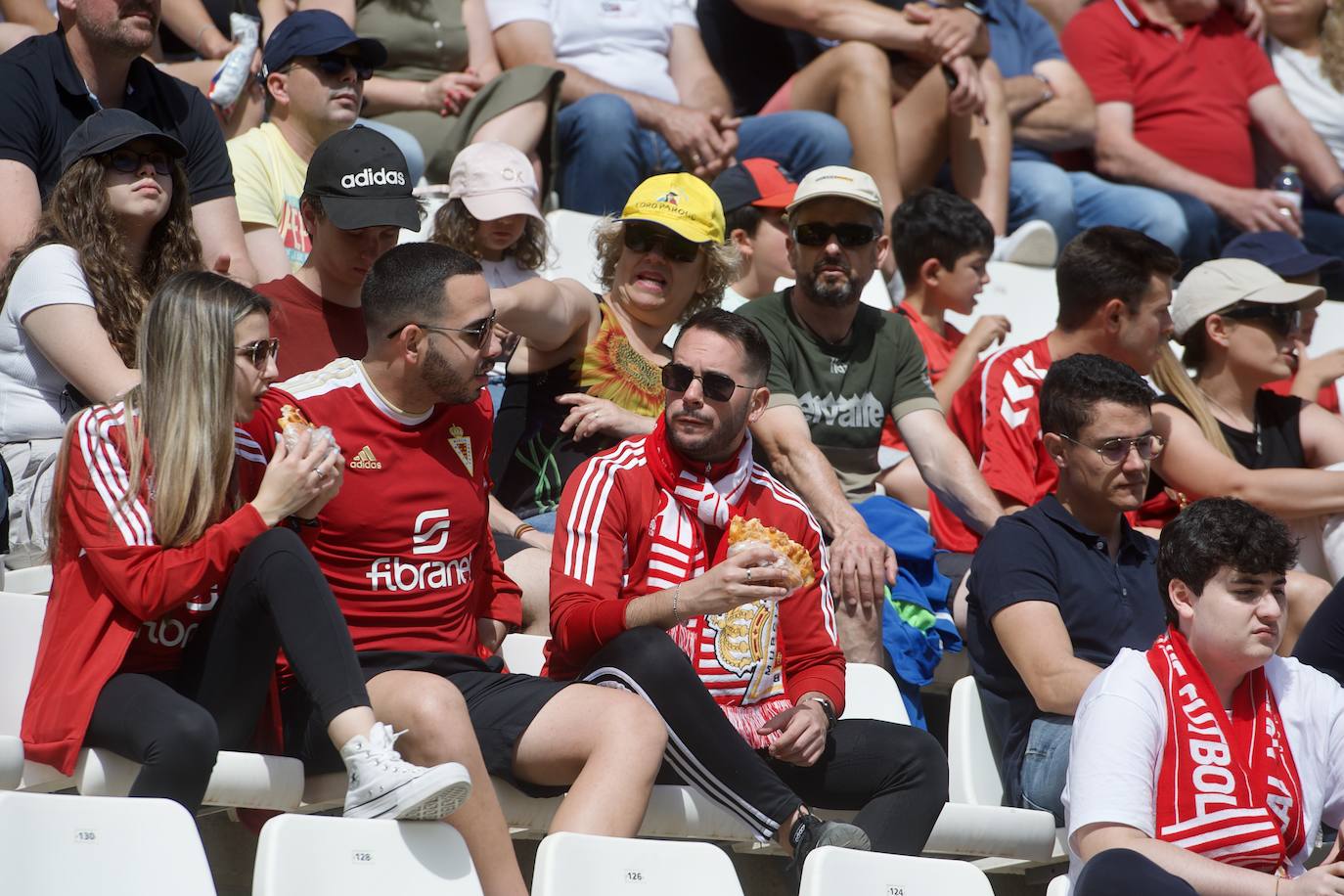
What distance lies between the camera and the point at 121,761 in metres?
2.79

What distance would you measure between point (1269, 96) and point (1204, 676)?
5073 mm

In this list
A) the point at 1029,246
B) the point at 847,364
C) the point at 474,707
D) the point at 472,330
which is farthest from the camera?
the point at 1029,246

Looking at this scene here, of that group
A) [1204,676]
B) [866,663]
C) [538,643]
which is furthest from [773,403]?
[1204,676]

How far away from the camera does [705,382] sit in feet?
11.2

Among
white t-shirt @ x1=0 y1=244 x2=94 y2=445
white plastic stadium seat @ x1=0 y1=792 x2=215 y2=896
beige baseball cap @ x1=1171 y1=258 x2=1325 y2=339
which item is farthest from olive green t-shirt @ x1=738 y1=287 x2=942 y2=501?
white plastic stadium seat @ x1=0 y1=792 x2=215 y2=896

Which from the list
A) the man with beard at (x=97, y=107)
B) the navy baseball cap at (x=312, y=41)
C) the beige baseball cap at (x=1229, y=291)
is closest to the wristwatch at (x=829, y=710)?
the man with beard at (x=97, y=107)

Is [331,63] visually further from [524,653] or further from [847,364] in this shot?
[524,653]

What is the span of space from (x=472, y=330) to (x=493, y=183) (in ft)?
4.33

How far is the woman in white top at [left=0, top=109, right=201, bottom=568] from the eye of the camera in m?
3.53

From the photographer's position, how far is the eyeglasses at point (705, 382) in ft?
11.2

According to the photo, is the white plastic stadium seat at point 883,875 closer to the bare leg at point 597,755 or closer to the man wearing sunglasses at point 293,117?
the bare leg at point 597,755

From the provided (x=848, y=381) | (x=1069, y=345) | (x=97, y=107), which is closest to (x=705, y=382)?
(x=848, y=381)

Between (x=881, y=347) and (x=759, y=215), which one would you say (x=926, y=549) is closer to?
(x=881, y=347)

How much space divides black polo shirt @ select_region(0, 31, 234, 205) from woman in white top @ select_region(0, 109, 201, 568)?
30 cm
